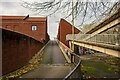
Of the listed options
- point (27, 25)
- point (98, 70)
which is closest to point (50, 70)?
point (98, 70)

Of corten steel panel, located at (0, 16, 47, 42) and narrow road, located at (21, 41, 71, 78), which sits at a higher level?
corten steel panel, located at (0, 16, 47, 42)

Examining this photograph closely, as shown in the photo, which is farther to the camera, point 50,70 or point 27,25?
point 27,25

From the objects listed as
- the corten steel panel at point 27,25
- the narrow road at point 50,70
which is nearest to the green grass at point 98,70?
the narrow road at point 50,70

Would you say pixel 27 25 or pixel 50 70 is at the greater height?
pixel 27 25

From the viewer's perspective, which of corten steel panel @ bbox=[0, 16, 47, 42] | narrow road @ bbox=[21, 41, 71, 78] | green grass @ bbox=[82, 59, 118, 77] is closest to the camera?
narrow road @ bbox=[21, 41, 71, 78]

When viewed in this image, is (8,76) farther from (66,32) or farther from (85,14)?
(66,32)

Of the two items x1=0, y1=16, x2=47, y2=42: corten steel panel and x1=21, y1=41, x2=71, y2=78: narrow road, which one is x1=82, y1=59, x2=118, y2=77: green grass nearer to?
x1=21, y1=41, x2=71, y2=78: narrow road

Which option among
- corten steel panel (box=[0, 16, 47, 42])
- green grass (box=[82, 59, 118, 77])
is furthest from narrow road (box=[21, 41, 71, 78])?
corten steel panel (box=[0, 16, 47, 42])

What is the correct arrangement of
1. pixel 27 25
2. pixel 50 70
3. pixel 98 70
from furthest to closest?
pixel 27 25 < pixel 98 70 < pixel 50 70

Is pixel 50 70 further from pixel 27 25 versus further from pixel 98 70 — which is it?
pixel 27 25

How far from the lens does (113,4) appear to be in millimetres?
8281

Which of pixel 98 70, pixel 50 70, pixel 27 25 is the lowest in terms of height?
pixel 98 70

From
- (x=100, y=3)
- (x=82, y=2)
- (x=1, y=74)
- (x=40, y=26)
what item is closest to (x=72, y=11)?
(x=82, y=2)

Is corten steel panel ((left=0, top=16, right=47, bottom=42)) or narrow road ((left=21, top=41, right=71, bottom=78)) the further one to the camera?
corten steel panel ((left=0, top=16, right=47, bottom=42))
